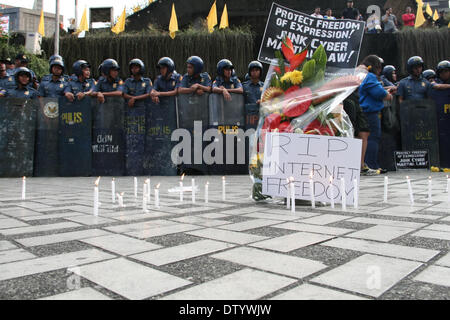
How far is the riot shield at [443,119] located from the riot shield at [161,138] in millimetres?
6003

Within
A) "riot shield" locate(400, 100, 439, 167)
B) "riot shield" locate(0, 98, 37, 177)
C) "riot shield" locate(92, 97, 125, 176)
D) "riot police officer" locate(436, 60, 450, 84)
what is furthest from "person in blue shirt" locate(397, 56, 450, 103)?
"riot shield" locate(0, 98, 37, 177)

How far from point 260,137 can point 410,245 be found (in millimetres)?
2283

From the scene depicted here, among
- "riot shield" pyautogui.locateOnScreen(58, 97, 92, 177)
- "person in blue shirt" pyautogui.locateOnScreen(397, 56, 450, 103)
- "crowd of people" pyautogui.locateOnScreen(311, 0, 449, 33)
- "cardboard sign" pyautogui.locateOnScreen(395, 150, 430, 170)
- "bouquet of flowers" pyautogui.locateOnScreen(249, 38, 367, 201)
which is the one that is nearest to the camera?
"bouquet of flowers" pyautogui.locateOnScreen(249, 38, 367, 201)

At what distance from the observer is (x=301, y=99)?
3975mm

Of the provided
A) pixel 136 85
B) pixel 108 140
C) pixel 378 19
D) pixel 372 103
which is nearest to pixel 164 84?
pixel 136 85

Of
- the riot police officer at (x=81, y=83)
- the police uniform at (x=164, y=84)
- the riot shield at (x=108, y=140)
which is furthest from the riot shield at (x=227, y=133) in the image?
the riot police officer at (x=81, y=83)

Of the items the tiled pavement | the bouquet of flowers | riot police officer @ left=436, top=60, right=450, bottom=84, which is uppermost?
riot police officer @ left=436, top=60, right=450, bottom=84

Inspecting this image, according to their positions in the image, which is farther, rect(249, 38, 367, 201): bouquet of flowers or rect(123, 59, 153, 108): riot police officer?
rect(123, 59, 153, 108): riot police officer

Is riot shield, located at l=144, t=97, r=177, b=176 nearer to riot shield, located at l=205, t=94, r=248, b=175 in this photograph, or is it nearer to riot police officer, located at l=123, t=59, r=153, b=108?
riot police officer, located at l=123, t=59, r=153, b=108

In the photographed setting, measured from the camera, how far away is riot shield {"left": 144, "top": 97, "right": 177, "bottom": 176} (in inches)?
336

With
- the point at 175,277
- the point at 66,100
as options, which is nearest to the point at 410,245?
the point at 175,277

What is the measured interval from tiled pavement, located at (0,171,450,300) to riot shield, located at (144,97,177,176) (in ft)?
16.2

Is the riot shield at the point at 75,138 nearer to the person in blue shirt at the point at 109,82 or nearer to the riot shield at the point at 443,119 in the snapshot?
the person in blue shirt at the point at 109,82
